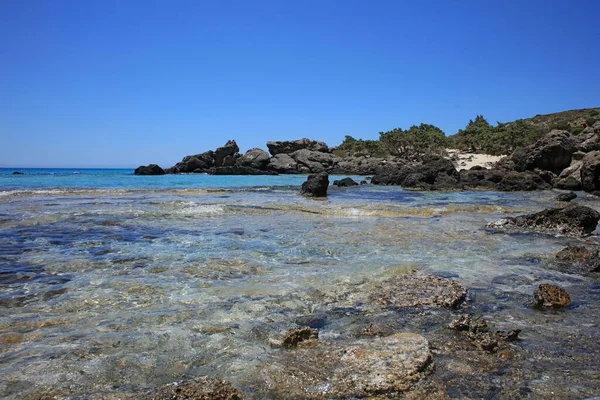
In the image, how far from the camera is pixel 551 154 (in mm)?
39344

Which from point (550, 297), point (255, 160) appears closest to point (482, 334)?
point (550, 297)

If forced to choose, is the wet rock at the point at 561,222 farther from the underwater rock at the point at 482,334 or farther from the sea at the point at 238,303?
the underwater rock at the point at 482,334

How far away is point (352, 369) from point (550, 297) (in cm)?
355

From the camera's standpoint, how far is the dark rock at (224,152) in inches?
3275

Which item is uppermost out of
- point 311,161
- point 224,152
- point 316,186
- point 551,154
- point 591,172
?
point 224,152

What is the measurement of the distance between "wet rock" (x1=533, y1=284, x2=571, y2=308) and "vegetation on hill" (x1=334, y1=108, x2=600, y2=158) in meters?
71.4

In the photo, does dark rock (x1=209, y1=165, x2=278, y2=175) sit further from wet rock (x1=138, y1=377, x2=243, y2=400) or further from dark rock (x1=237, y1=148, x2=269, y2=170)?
wet rock (x1=138, y1=377, x2=243, y2=400)

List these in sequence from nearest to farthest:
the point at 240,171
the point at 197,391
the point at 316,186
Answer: the point at 197,391
the point at 316,186
the point at 240,171

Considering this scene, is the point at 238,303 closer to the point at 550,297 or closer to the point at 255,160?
the point at 550,297

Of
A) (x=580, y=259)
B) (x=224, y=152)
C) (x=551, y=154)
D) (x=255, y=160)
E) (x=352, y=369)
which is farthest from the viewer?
(x=224, y=152)

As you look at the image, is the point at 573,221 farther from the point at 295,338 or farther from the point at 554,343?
the point at 295,338

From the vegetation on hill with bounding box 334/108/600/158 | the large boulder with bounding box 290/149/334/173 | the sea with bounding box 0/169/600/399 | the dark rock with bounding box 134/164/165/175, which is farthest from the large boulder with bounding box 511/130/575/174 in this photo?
the dark rock with bounding box 134/164/165/175

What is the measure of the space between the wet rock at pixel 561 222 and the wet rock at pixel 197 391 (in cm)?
1166

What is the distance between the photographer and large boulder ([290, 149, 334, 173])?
3069 inches
